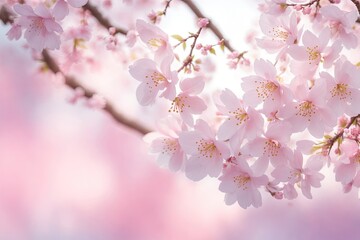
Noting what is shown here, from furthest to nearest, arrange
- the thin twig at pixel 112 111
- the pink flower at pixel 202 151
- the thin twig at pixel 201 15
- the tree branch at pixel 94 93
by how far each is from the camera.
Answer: the thin twig at pixel 112 111
the tree branch at pixel 94 93
the thin twig at pixel 201 15
the pink flower at pixel 202 151

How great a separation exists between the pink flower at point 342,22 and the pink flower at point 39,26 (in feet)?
2.18

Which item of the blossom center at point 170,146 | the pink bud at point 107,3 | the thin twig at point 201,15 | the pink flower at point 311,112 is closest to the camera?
the pink flower at point 311,112

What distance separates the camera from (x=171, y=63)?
1436mm

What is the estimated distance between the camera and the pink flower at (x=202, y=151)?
146 centimetres

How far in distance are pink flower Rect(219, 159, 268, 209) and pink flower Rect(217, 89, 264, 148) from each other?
9 cm

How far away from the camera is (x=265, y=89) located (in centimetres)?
139

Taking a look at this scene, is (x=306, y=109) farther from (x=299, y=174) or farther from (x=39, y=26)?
(x=39, y=26)

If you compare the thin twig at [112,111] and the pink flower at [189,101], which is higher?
the pink flower at [189,101]

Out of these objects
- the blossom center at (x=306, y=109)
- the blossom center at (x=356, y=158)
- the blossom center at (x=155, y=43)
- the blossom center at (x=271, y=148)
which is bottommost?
the blossom center at (x=356, y=158)

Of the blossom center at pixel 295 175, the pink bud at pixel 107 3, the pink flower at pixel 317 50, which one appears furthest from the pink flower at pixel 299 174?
the pink bud at pixel 107 3

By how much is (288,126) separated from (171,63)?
11.7 inches

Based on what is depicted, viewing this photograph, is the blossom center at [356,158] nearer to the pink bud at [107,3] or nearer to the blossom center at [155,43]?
the blossom center at [155,43]

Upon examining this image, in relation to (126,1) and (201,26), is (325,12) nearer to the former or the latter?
(201,26)

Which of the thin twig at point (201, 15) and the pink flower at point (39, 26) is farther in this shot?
the thin twig at point (201, 15)
